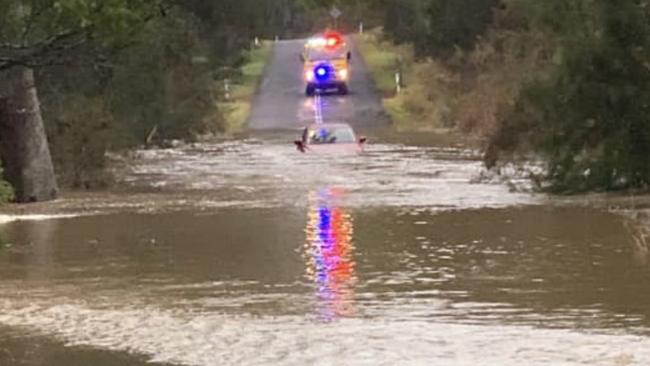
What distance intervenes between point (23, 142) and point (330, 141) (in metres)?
13.7

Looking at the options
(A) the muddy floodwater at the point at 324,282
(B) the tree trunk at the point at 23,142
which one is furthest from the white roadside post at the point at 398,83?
(A) the muddy floodwater at the point at 324,282

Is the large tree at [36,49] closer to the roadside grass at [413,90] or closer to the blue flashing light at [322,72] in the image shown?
the roadside grass at [413,90]

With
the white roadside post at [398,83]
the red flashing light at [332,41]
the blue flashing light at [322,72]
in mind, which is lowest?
the white roadside post at [398,83]

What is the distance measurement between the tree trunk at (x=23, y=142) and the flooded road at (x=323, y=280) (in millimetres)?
846

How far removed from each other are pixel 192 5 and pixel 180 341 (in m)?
35.6

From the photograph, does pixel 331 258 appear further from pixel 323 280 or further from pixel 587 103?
pixel 587 103

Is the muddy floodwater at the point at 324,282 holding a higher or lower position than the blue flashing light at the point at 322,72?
lower

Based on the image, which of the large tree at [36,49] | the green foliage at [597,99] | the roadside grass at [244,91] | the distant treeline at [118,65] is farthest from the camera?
the roadside grass at [244,91]

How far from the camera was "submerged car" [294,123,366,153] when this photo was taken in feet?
140

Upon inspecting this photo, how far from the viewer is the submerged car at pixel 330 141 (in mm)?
42531

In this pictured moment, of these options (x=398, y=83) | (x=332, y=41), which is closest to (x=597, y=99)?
(x=398, y=83)

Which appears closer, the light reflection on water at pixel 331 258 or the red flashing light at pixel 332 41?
the light reflection on water at pixel 331 258

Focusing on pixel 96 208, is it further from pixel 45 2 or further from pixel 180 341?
pixel 180 341

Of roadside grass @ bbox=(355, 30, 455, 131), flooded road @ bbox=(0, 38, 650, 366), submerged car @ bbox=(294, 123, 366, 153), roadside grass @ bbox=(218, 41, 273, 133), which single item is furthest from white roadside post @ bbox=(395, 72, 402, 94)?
flooded road @ bbox=(0, 38, 650, 366)
